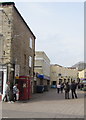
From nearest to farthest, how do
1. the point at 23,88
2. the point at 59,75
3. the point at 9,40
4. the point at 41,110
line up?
the point at 41,110 < the point at 9,40 < the point at 23,88 < the point at 59,75

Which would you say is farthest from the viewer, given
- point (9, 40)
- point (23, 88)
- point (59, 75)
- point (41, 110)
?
point (59, 75)

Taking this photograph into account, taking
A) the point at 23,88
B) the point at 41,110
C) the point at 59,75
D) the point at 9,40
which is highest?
the point at 9,40

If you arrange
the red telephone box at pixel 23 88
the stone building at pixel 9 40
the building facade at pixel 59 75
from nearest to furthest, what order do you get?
the stone building at pixel 9 40
the red telephone box at pixel 23 88
the building facade at pixel 59 75

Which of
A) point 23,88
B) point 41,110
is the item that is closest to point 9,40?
point 23,88

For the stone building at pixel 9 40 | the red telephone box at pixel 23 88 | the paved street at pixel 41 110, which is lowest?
the paved street at pixel 41 110

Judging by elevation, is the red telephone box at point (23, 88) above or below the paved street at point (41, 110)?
above

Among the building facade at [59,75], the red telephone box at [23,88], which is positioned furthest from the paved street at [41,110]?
the building facade at [59,75]

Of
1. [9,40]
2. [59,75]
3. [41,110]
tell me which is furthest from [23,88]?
[59,75]

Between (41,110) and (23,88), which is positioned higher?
(23,88)

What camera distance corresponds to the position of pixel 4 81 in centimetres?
1855

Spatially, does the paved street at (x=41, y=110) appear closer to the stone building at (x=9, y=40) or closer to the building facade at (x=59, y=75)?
the stone building at (x=9, y=40)

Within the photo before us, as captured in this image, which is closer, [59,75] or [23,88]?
[23,88]

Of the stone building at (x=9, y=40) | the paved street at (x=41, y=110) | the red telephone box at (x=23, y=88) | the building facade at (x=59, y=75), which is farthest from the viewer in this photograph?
the building facade at (x=59, y=75)

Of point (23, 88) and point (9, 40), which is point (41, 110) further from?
point (9, 40)
